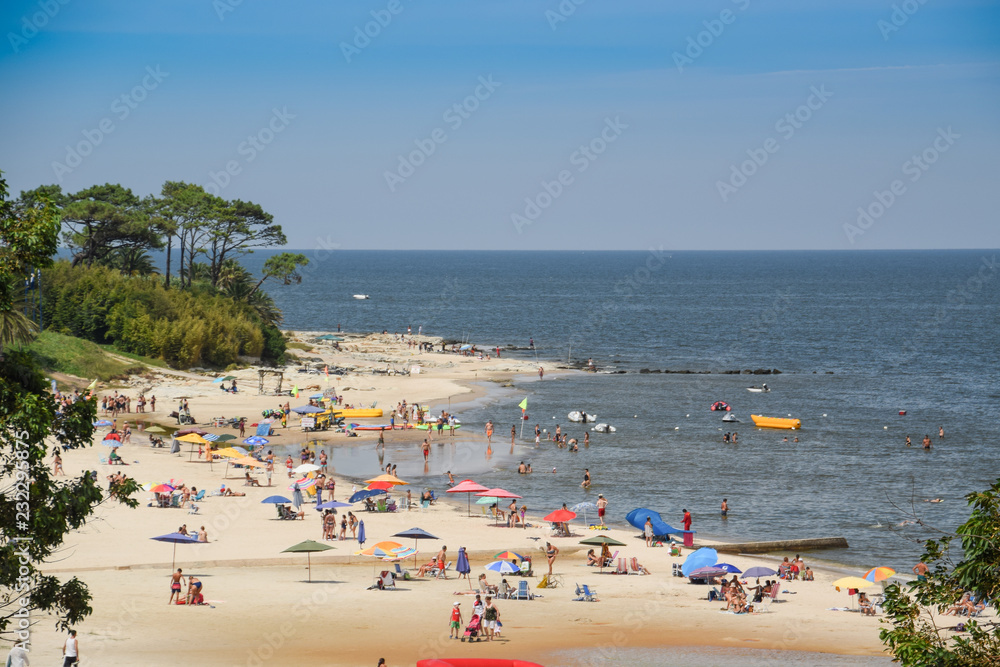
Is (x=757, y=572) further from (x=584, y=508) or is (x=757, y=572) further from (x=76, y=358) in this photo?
(x=76, y=358)

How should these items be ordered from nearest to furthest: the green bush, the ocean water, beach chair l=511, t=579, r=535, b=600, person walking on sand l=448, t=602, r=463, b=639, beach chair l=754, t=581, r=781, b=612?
person walking on sand l=448, t=602, r=463, b=639
beach chair l=754, t=581, r=781, b=612
beach chair l=511, t=579, r=535, b=600
the ocean water
the green bush

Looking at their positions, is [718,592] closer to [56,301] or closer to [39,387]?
[39,387]

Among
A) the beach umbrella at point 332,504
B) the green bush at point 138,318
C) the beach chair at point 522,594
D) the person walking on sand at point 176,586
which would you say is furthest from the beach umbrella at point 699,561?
the green bush at point 138,318

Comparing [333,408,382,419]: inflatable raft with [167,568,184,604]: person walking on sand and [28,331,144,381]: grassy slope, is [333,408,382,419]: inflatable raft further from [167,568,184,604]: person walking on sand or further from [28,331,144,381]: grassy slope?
[167,568,184,604]: person walking on sand

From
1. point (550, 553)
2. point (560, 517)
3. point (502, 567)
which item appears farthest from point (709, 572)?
point (560, 517)

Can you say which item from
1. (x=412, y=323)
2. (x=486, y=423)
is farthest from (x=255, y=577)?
(x=412, y=323)

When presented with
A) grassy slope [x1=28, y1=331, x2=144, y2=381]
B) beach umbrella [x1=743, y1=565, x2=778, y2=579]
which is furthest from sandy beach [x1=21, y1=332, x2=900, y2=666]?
grassy slope [x1=28, y1=331, x2=144, y2=381]

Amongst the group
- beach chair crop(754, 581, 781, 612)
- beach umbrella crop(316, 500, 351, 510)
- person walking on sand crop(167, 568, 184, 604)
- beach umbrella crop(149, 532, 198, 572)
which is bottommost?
beach chair crop(754, 581, 781, 612)

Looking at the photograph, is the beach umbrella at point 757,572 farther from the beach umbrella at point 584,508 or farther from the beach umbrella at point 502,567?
the beach umbrella at point 584,508
